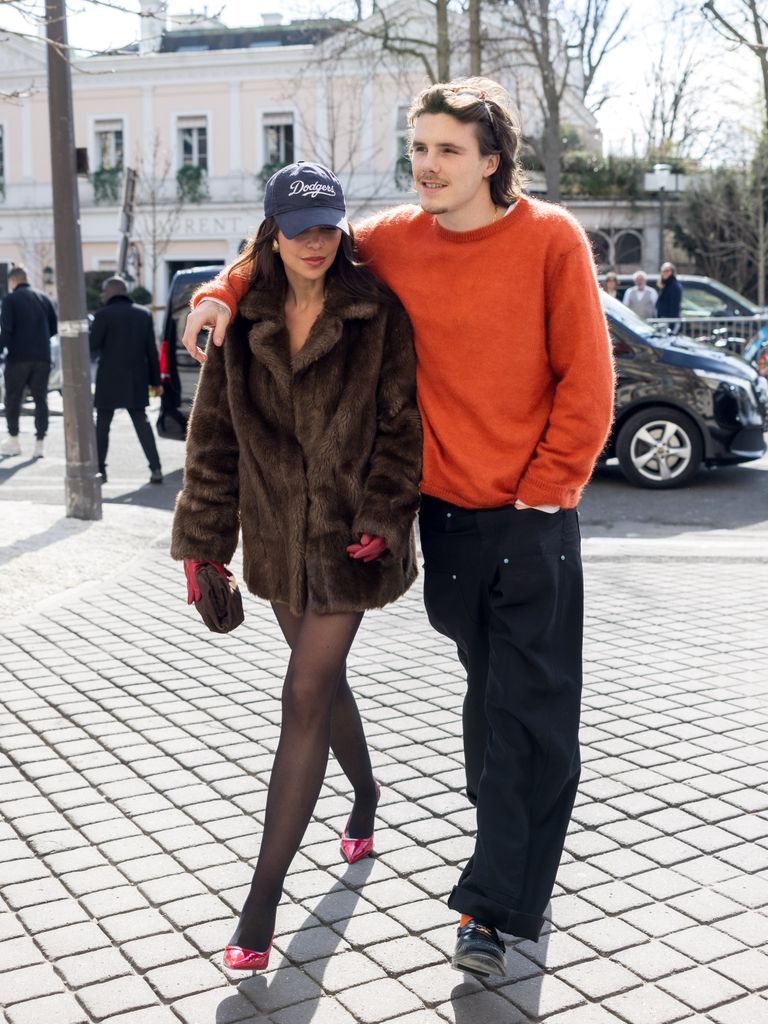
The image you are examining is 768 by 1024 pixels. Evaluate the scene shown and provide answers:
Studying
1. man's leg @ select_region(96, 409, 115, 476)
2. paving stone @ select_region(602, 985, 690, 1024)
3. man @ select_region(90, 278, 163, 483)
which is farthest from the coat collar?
man's leg @ select_region(96, 409, 115, 476)

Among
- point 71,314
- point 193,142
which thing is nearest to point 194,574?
point 71,314

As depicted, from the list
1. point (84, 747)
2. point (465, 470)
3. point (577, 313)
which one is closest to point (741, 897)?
point (465, 470)

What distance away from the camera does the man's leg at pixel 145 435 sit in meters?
12.3

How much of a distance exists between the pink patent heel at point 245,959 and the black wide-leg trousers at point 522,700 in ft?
1.50

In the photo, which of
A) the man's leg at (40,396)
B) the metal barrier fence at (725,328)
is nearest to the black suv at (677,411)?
the man's leg at (40,396)

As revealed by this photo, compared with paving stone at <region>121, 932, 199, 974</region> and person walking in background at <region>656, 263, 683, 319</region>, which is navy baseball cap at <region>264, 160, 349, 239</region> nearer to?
paving stone at <region>121, 932, 199, 974</region>

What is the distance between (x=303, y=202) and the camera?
3.31 meters

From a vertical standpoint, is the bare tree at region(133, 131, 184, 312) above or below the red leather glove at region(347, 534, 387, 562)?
above

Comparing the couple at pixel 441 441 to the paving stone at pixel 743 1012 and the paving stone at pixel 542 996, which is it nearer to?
the paving stone at pixel 542 996

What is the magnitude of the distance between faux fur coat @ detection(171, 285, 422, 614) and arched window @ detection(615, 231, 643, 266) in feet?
120

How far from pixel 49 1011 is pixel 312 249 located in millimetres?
1843

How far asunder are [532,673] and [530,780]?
0.85 ft

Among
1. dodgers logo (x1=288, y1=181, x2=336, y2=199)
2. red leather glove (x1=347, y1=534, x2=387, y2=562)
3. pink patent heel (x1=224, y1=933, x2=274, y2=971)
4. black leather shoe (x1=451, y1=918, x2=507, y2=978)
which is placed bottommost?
pink patent heel (x1=224, y1=933, x2=274, y2=971)

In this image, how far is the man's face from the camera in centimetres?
319
